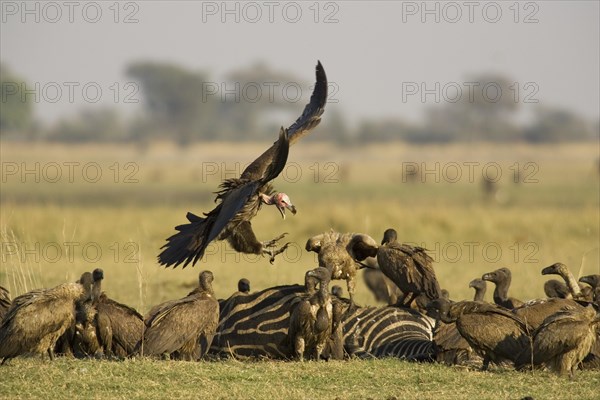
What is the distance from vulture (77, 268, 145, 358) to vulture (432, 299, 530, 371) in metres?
2.56

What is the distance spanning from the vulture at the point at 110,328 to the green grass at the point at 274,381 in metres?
0.30

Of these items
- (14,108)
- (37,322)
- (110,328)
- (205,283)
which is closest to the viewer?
(37,322)

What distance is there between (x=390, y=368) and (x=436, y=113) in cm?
10701

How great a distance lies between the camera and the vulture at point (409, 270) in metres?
9.64

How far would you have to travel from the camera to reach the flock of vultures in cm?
831

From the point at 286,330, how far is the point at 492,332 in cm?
168

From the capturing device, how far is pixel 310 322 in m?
8.50

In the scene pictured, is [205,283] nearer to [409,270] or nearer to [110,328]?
[110,328]

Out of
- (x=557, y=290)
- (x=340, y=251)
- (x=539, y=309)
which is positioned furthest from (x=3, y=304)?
(x=557, y=290)

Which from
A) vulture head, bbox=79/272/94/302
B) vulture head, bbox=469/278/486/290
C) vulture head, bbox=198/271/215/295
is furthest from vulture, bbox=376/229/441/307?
vulture head, bbox=79/272/94/302

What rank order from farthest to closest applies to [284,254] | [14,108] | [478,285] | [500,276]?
[14,108] → [284,254] → [500,276] → [478,285]

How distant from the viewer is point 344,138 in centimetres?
9694

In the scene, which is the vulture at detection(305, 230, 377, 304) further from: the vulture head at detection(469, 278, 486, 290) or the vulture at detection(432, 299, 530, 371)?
Result: the vulture at detection(432, 299, 530, 371)

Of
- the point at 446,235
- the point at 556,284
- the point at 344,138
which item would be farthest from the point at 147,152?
the point at 556,284
